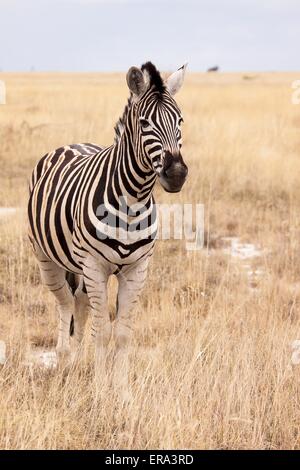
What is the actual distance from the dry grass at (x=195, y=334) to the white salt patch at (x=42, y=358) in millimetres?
85

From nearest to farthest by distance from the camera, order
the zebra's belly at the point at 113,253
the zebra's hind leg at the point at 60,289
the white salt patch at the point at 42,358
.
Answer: the zebra's belly at the point at 113,253
the white salt patch at the point at 42,358
the zebra's hind leg at the point at 60,289

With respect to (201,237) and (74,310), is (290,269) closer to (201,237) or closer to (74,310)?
(201,237)

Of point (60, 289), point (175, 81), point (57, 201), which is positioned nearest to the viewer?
point (175, 81)

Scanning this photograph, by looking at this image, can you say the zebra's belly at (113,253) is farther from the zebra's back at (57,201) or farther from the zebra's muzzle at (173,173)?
the zebra's muzzle at (173,173)

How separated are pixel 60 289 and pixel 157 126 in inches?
74.5

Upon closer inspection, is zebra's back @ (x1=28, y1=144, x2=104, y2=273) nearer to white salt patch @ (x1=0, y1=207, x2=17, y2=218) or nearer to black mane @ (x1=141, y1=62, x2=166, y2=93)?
black mane @ (x1=141, y1=62, x2=166, y2=93)

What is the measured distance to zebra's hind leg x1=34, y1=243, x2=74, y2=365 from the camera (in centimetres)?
501

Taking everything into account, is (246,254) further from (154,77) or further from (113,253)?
(154,77)

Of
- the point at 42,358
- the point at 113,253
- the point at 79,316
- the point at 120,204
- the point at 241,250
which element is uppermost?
the point at 120,204

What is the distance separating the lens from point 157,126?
356cm

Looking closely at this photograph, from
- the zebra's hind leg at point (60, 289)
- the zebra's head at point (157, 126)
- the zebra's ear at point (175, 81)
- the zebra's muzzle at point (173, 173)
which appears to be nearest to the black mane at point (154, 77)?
the zebra's head at point (157, 126)

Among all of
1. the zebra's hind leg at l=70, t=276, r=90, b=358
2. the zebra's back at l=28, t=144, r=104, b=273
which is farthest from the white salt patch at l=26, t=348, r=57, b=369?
the zebra's back at l=28, t=144, r=104, b=273

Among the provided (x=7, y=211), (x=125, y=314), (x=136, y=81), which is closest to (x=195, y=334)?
(x=125, y=314)

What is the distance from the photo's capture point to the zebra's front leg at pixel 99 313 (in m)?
4.08
